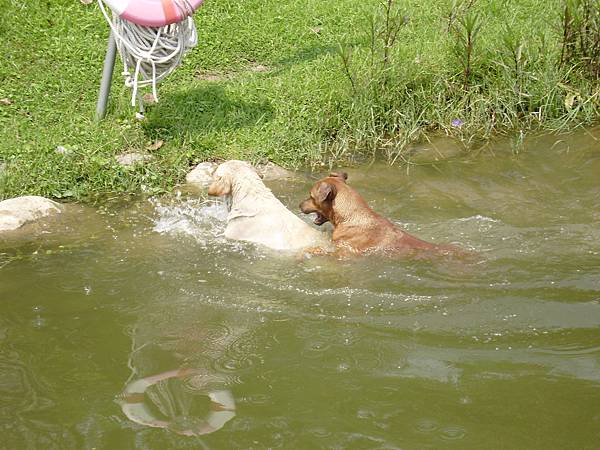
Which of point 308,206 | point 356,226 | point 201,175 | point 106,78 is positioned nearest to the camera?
point 356,226

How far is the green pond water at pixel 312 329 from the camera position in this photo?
451 cm

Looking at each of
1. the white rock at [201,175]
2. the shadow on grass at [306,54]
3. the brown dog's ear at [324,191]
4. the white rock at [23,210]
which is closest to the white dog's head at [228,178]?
the brown dog's ear at [324,191]

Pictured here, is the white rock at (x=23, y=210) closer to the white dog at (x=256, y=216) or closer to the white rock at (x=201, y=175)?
the white rock at (x=201, y=175)

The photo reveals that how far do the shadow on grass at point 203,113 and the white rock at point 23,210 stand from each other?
151cm

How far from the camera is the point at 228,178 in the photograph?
731 centimetres

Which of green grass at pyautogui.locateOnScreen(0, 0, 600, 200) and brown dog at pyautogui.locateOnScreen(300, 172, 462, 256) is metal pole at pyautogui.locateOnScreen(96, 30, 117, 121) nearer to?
green grass at pyautogui.locateOnScreen(0, 0, 600, 200)

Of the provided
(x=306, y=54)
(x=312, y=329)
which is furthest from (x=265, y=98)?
(x=312, y=329)

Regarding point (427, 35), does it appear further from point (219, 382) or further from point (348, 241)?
point (219, 382)

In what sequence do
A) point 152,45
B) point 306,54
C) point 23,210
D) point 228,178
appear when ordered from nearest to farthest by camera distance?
point 228,178
point 23,210
point 152,45
point 306,54

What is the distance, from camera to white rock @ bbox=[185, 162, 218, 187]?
27.4ft

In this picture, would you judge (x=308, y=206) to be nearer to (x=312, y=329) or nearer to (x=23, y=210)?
(x=312, y=329)

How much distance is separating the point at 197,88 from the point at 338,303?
4.29 metres

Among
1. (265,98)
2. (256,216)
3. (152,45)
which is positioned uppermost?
(152,45)

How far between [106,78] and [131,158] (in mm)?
875
